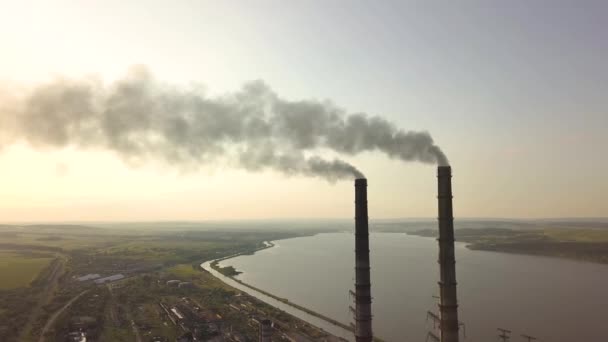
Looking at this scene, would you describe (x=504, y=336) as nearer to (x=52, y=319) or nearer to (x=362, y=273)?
(x=362, y=273)

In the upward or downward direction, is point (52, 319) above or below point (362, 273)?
below

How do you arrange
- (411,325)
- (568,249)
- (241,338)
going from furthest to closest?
(568,249), (411,325), (241,338)

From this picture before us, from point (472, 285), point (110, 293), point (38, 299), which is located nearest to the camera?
point (38, 299)

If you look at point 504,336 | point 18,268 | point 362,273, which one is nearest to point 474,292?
point 504,336


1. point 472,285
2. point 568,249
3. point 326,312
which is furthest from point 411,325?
point 568,249

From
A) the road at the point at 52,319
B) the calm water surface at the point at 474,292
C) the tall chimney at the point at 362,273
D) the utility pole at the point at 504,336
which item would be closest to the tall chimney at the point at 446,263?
the tall chimney at the point at 362,273

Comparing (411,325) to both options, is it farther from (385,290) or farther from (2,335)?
(2,335)

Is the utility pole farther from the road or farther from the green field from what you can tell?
the green field
